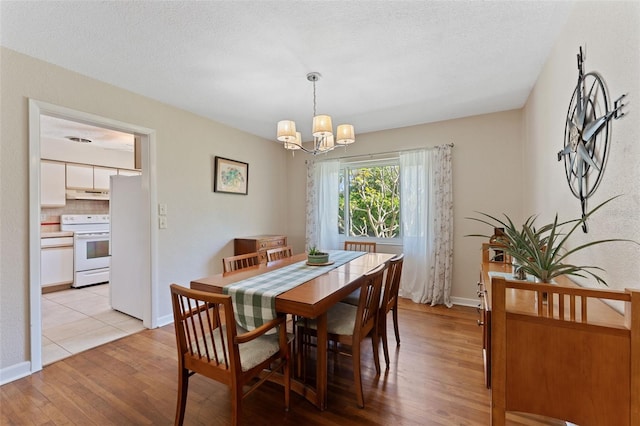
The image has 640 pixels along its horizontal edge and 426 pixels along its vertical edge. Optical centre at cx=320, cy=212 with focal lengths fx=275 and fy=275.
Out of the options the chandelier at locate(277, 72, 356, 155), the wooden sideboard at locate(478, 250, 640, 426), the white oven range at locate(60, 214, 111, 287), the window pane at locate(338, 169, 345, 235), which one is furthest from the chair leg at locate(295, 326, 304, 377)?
the white oven range at locate(60, 214, 111, 287)

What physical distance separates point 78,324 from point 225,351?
2.75 m

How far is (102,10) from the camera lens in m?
1.65

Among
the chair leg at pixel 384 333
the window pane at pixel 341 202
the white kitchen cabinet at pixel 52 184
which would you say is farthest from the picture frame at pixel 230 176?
the white kitchen cabinet at pixel 52 184

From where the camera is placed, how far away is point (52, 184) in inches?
173

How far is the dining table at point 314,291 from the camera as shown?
1.48 metres

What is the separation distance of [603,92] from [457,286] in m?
2.79

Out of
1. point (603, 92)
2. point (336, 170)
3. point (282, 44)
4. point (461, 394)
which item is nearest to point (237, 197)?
point (336, 170)

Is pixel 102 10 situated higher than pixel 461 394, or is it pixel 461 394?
pixel 102 10

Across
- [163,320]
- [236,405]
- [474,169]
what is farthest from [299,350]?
[474,169]

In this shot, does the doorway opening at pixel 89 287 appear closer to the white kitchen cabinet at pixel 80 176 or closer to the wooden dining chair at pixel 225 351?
the wooden dining chair at pixel 225 351

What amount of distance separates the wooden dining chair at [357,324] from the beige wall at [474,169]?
208 cm

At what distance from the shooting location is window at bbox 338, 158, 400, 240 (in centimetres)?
412

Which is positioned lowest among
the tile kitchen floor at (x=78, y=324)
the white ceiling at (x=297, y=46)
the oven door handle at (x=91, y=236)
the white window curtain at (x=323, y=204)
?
the tile kitchen floor at (x=78, y=324)

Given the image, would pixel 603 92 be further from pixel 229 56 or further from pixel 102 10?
pixel 102 10
